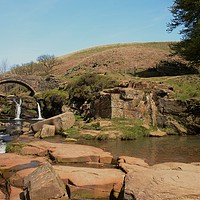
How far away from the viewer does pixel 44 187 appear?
19.3 ft

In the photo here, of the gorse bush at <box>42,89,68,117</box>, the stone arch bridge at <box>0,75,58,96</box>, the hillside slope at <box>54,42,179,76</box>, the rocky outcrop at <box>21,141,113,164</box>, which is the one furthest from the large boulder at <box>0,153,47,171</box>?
the stone arch bridge at <box>0,75,58,96</box>

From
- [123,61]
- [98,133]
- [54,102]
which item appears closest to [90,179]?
[98,133]

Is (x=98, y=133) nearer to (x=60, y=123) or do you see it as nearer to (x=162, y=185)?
(x=60, y=123)

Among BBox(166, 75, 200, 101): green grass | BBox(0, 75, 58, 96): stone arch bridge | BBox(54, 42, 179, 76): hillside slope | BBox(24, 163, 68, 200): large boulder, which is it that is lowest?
BBox(24, 163, 68, 200): large boulder

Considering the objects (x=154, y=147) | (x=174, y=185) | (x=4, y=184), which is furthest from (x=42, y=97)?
(x=174, y=185)

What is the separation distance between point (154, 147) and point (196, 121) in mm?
5729

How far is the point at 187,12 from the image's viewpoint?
69.9 feet

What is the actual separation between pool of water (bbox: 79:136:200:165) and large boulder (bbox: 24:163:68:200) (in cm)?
468

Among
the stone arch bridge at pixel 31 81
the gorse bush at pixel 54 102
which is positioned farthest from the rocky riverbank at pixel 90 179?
the stone arch bridge at pixel 31 81

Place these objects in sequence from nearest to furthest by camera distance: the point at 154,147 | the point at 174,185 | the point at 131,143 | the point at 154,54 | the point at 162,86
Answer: the point at 174,185, the point at 154,147, the point at 131,143, the point at 162,86, the point at 154,54

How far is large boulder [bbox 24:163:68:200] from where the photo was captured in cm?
586

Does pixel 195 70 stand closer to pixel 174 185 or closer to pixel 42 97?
pixel 42 97

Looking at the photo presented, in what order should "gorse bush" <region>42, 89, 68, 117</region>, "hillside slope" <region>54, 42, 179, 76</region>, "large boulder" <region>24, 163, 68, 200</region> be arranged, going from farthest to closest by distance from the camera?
"hillside slope" <region>54, 42, 179, 76</region> < "gorse bush" <region>42, 89, 68, 117</region> < "large boulder" <region>24, 163, 68, 200</region>

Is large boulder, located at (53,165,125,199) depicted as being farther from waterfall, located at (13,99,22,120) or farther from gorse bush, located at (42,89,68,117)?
waterfall, located at (13,99,22,120)
